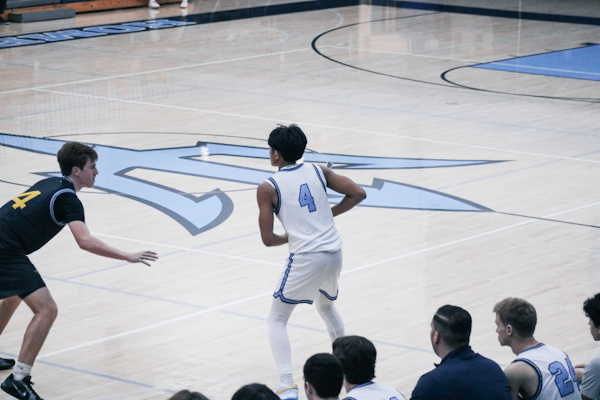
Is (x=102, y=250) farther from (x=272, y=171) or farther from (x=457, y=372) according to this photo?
(x=272, y=171)

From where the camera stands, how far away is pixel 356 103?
18031 millimetres

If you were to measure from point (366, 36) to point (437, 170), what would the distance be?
40.3ft

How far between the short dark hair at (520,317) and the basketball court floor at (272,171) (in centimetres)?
174

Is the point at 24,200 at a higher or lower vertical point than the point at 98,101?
higher

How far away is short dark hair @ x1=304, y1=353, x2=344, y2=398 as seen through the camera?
5.14 m

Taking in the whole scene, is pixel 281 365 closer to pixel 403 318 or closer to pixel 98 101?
pixel 403 318

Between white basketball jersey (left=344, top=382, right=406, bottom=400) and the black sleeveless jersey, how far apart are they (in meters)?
2.44

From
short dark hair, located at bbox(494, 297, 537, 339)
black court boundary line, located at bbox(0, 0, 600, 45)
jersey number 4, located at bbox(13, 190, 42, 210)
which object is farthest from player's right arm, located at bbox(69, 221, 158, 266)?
black court boundary line, located at bbox(0, 0, 600, 45)

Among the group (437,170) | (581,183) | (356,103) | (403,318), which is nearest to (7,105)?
(356,103)

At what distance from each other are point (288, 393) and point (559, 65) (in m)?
15.9

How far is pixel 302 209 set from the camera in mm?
7047

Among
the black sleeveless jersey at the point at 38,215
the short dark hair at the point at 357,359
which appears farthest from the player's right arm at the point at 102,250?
the short dark hair at the point at 357,359

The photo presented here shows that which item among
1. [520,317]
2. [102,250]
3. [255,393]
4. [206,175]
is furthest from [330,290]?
[206,175]

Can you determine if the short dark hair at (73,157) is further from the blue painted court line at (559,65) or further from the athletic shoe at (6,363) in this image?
the blue painted court line at (559,65)
